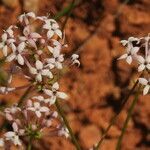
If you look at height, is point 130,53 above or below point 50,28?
below

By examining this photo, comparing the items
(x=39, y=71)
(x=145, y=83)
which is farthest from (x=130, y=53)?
(x=39, y=71)

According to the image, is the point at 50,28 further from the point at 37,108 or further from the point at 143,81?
the point at 143,81

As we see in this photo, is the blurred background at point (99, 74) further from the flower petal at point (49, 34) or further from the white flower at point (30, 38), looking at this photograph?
the white flower at point (30, 38)

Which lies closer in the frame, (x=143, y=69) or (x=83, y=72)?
(x=143, y=69)

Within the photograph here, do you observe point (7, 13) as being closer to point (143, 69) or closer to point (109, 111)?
point (109, 111)

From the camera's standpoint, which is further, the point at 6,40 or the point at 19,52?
the point at 6,40

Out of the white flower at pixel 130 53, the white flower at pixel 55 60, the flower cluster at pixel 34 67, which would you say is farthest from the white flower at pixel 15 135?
the white flower at pixel 130 53

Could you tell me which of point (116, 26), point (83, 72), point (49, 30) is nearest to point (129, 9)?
point (116, 26)

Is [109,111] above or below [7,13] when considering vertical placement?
below

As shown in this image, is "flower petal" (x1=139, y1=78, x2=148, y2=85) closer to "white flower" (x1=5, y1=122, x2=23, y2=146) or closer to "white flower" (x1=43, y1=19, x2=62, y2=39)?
"white flower" (x1=43, y1=19, x2=62, y2=39)
